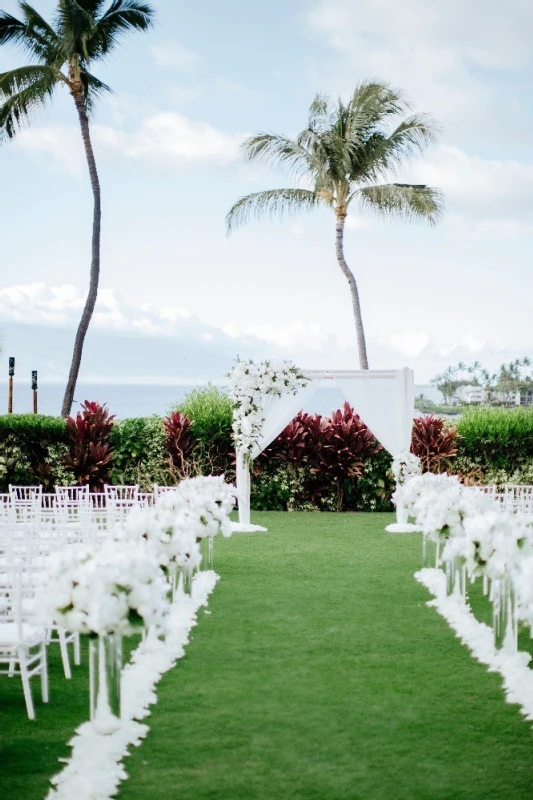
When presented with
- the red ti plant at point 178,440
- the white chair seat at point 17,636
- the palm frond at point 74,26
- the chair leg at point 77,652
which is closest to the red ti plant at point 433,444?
the red ti plant at point 178,440

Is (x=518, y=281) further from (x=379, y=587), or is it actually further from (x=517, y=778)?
(x=517, y=778)

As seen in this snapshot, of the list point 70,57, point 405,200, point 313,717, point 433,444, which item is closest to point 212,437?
point 433,444

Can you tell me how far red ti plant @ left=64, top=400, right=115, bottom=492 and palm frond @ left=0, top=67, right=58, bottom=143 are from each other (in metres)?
7.18

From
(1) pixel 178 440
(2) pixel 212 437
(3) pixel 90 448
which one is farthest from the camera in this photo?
(2) pixel 212 437

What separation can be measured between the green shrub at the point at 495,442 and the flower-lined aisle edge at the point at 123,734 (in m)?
8.68

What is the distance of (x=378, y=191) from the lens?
20969mm

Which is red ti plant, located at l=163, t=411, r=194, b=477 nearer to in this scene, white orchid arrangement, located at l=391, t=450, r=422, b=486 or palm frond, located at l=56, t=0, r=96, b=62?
white orchid arrangement, located at l=391, t=450, r=422, b=486

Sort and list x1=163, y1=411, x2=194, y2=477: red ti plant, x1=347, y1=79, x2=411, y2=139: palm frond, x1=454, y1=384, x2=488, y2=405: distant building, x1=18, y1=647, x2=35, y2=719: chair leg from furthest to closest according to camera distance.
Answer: x1=454, y1=384, x2=488, y2=405: distant building, x1=347, y1=79, x2=411, y2=139: palm frond, x1=163, y1=411, x2=194, y2=477: red ti plant, x1=18, y1=647, x2=35, y2=719: chair leg

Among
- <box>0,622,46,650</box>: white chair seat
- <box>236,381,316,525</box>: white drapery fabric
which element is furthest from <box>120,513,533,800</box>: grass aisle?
Answer: <box>236,381,316,525</box>: white drapery fabric

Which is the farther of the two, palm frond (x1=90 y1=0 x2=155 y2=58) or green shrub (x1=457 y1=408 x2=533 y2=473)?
palm frond (x1=90 y1=0 x2=155 y2=58)

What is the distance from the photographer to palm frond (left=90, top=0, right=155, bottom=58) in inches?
749

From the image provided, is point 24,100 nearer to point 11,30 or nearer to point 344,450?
point 11,30

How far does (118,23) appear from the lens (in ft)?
63.0

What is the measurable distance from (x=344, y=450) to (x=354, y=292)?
902 cm
